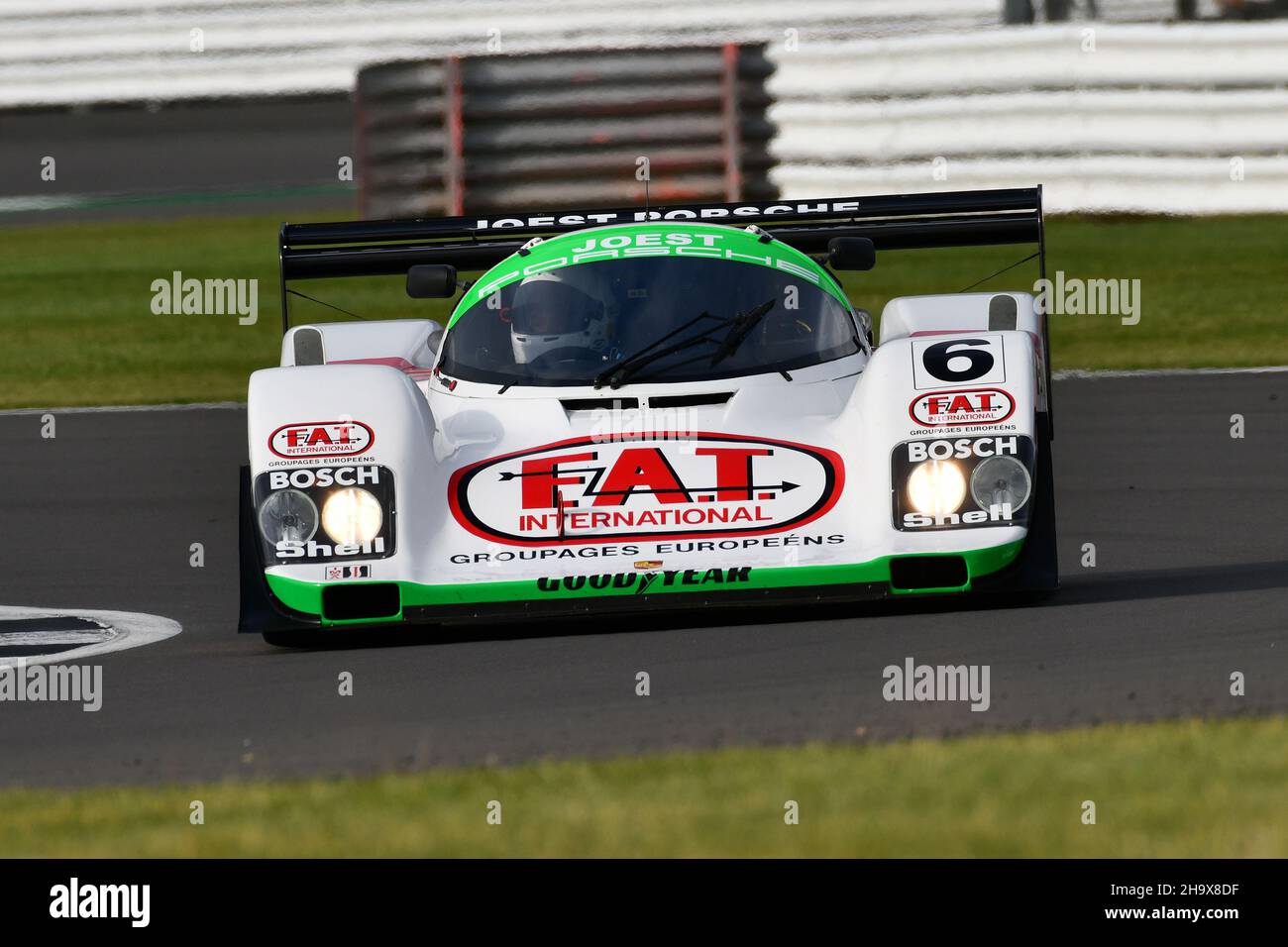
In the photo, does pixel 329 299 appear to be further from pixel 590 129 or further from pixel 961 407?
pixel 961 407

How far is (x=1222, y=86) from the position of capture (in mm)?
16281

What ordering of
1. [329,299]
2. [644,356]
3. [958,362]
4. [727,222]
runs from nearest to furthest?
[958,362] → [644,356] → [727,222] → [329,299]

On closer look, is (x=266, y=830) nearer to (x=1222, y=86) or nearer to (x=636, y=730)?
(x=636, y=730)

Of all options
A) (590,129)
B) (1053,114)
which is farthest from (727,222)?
(590,129)

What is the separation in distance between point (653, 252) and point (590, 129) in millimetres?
9404

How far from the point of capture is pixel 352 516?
7.08 metres

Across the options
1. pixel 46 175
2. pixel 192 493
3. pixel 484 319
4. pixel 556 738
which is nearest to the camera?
pixel 556 738

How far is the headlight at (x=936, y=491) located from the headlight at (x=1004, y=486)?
4 cm

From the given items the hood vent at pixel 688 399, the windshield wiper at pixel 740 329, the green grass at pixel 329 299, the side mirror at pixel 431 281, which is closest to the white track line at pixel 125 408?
the green grass at pixel 329 299

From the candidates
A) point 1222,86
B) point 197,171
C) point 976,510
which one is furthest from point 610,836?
point 197,171

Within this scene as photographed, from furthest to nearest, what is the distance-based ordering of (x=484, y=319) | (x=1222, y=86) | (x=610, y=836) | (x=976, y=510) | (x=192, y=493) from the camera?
(x=1222, y=86) < (x=192, y=493) < (x=484, y=319) < (x=976, y=510) < (x=610, y=836)

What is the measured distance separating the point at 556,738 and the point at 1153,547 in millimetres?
3400

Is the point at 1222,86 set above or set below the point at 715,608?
above

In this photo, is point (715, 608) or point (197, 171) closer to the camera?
point (715, 608)
